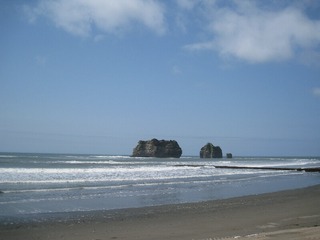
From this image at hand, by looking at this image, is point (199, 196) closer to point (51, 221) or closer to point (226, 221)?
point (226, 221)

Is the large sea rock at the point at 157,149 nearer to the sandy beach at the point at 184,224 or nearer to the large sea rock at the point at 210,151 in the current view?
the large sea rock at the point at 210,151

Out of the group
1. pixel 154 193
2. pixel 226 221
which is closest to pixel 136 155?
pixel 154 193

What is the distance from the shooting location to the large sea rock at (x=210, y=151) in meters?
139

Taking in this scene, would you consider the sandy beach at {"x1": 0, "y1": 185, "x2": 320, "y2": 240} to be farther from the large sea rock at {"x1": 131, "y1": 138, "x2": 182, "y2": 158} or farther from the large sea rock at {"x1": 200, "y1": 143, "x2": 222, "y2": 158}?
the large sea rock at {"x1": 200, "y1": 143, "x2": 222, "y2": 158}

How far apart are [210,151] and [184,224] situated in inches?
5136

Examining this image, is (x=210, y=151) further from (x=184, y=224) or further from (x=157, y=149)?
(x=184, y=224)

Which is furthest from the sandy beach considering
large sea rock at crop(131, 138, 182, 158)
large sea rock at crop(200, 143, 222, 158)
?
large sea rock at crop(200, 143, 222, 158)

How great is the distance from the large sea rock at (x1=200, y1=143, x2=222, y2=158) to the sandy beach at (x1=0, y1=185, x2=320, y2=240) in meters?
126

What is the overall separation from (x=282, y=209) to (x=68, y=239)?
8702 mm

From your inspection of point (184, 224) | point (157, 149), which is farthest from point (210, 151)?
point (184, 224)

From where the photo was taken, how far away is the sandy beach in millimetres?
8539

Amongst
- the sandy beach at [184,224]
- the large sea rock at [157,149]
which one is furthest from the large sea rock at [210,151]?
the sandy beach at [184,224]

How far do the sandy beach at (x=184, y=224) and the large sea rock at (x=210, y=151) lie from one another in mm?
125594

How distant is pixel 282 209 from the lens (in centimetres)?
1316
